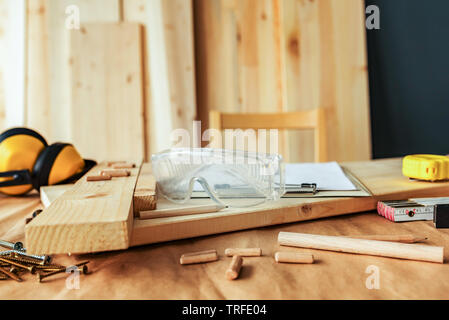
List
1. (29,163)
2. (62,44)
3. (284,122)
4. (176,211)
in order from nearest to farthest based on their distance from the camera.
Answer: (176,211)
(29,163)
(284,122)
(62,44)

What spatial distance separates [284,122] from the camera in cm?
179

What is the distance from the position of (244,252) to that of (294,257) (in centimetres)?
8

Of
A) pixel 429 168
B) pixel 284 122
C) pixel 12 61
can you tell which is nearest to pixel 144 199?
pixel 429 168

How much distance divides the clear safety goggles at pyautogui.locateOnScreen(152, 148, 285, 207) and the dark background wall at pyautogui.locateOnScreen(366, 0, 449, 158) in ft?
6.67

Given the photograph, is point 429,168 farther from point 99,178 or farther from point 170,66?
point 170,66

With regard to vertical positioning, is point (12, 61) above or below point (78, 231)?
above

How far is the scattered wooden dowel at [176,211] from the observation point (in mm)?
664

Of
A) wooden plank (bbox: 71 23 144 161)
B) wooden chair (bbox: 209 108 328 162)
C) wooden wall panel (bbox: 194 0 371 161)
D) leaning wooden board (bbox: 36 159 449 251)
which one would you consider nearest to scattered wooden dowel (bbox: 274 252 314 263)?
leaning wooden board (bbox: 36 159 449 251)

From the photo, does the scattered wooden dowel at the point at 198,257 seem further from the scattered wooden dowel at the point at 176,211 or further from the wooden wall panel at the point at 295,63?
the wooden wall panel at the point at 295,63

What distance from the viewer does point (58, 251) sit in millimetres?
477

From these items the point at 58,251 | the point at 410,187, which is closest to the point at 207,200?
the point at 58,251

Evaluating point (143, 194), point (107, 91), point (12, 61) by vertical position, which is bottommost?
point (143, 194)

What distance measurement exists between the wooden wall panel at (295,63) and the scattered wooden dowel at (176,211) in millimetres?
1756

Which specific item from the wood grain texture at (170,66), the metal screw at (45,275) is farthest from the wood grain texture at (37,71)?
the metal screw at (45,275)
